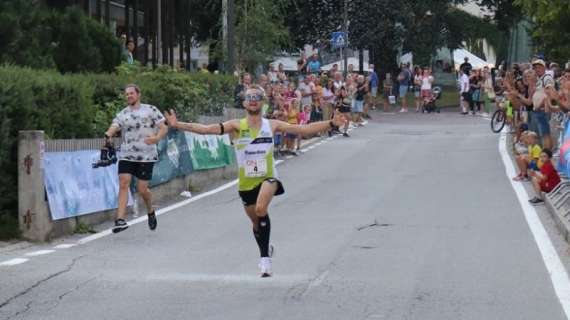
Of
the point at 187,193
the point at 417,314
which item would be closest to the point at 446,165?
the point at 187,193

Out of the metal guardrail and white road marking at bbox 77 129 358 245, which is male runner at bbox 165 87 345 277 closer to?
white road marking at bbox 77 129 358 245

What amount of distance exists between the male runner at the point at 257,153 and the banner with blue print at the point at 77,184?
3565 mm

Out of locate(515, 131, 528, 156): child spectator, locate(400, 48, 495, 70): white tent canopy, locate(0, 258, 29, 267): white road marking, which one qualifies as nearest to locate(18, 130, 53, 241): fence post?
locate(0, 258, 29, 267): white road marking

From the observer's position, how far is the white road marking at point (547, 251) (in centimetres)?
1111

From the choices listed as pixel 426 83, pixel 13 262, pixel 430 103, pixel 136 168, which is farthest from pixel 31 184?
pixel 430 103

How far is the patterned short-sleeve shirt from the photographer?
15969 mm

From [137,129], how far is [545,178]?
629 centimetres

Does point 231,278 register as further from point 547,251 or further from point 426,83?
point 426,83

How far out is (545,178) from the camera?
18766mm

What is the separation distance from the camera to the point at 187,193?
70.5 ft

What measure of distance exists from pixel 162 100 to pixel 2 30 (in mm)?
3175

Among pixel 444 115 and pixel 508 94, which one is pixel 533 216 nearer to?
pixel 508 94

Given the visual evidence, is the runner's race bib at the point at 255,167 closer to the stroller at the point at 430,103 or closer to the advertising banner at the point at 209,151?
the advertising banner at the point at 209,151

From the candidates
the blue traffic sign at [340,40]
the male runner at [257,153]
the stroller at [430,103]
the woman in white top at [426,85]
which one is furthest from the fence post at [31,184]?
the stroller at [430,103]
